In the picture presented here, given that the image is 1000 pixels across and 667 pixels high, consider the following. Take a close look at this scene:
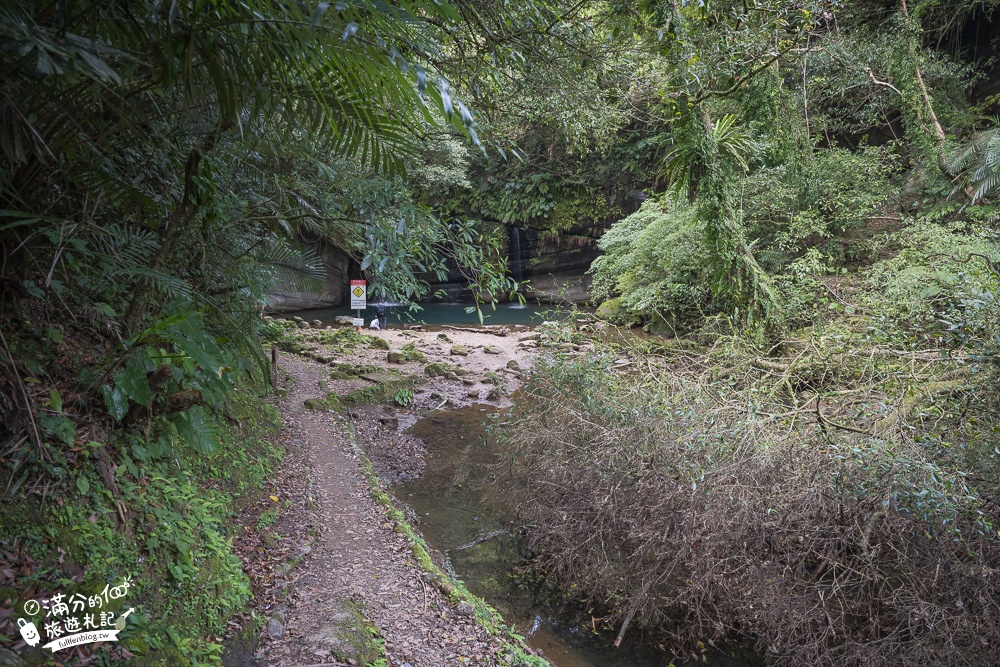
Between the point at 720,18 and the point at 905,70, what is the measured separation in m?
7.42

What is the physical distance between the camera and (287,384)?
24.8 feet

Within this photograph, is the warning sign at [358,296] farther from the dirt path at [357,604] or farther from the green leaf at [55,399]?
the green leaf at [55,399]

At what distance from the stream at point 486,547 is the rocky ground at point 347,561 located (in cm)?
42

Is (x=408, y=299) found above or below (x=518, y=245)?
below

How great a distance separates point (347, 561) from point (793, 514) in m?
3.17

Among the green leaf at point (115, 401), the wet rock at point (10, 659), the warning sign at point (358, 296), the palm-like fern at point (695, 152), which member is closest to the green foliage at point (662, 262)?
the palm-like fern at point (695, 152)

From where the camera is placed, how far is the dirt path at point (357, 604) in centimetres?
298

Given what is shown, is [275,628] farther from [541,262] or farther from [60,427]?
[541,262]

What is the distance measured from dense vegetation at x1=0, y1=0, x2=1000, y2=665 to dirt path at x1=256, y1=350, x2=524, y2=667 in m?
0.40

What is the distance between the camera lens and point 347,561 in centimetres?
388

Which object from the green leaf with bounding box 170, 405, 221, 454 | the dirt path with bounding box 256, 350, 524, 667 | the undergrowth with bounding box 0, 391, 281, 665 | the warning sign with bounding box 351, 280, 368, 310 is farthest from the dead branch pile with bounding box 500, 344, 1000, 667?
the warning sign with bounding box 351, 280, 368, 310

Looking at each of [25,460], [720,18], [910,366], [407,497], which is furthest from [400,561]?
[720,18]

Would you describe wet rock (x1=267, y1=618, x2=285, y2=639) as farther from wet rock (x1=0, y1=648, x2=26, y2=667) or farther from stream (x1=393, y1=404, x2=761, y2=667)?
stream (x1=393, y1=404, x2=761, y2=667)

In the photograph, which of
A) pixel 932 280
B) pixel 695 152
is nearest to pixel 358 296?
pixel 695 152
